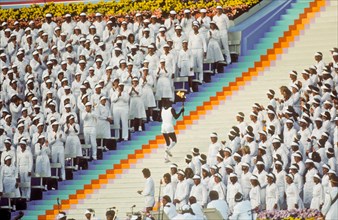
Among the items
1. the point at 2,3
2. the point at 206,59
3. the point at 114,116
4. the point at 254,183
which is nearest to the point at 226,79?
the point at 206,59

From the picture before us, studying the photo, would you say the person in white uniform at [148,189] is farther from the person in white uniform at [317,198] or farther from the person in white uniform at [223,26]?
the person in white uniform at [223,26]

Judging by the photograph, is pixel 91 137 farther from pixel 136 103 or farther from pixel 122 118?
pixel 136 103

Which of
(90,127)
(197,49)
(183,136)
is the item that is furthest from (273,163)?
(197,49)

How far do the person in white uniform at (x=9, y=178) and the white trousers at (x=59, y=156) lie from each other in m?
1.02

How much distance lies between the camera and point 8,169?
37031 mm

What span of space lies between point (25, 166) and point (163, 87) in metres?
3.92

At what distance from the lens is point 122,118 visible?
124 feet

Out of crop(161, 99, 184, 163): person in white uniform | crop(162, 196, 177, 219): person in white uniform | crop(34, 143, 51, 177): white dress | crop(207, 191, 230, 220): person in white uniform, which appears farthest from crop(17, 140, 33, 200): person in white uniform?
crop(207, 191, 230, 220): person in white uniform

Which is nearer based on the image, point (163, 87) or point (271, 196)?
point (271, 196)

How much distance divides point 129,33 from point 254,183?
26.1 feet

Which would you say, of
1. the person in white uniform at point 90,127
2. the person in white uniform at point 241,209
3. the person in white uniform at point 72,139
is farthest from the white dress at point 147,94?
the person in white uniform at point 241,209

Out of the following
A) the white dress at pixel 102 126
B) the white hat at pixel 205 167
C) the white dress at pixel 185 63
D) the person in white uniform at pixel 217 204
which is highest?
the white dress at pixel 185 63

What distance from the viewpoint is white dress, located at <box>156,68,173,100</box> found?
38188 mm

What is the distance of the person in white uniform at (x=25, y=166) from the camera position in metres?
37.0
